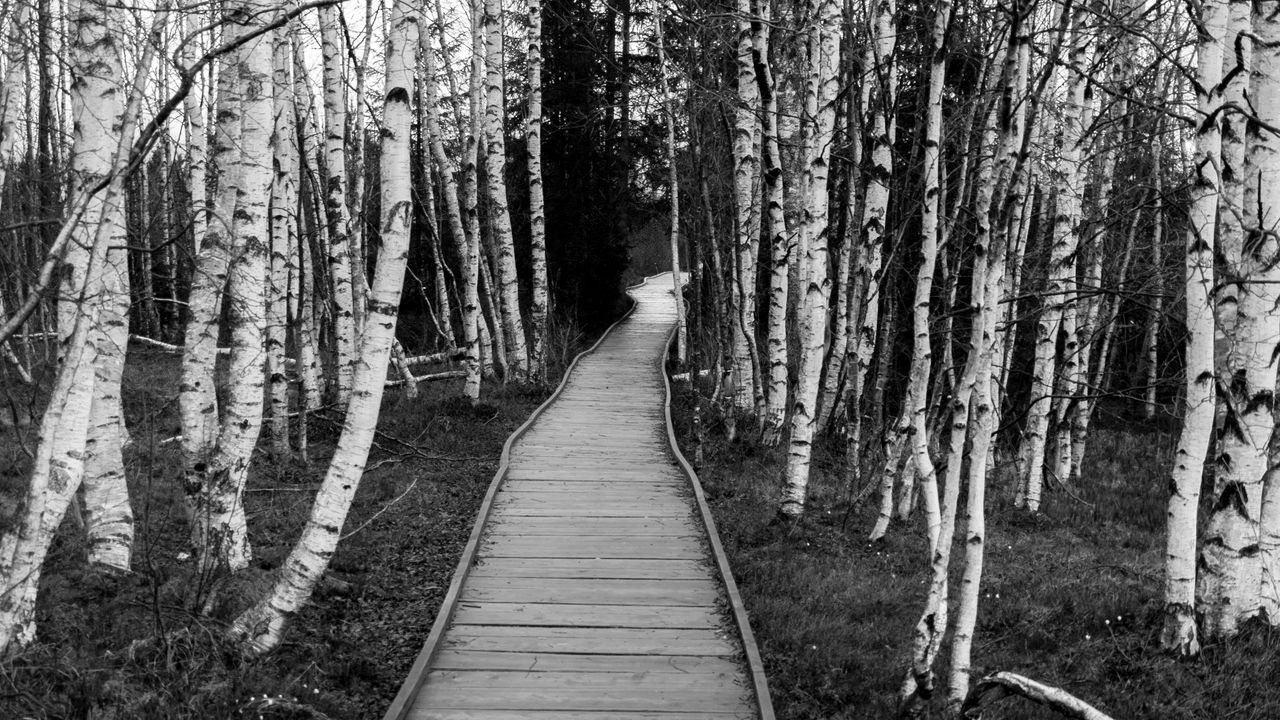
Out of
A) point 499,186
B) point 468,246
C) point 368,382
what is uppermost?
point 499,186

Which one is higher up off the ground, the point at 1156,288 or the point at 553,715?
the point at 1156,288

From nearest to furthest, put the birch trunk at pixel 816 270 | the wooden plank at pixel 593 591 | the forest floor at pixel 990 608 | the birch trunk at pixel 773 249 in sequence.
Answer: the forest floor at pixel 990 608 < the wooden plank at pixel 593 591 < the birch trunk at pixel 816 270 < the birch trunk at pixel 773 249

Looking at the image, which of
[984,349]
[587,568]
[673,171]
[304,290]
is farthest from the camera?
[673,171]

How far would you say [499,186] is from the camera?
15984mm

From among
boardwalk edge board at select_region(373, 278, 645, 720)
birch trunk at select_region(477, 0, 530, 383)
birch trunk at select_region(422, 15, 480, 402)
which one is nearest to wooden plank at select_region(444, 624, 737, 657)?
boardwalk edge board at select_region(373, 278, 645, 720)

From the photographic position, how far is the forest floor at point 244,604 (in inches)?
190

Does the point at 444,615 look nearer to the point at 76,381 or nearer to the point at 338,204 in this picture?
the point at 76,381

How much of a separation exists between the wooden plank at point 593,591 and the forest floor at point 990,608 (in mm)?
482

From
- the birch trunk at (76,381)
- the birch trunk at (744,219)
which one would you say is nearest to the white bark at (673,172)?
the birch trunk at (744,219)

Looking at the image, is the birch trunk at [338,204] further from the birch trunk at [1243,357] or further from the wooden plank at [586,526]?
the birch trunk at [1243,357]

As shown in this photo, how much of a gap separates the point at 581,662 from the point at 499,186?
37.4ft

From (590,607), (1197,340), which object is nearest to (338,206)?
(590,607)

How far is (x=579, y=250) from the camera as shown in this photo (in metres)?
26.3

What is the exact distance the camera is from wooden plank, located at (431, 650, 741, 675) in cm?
598
